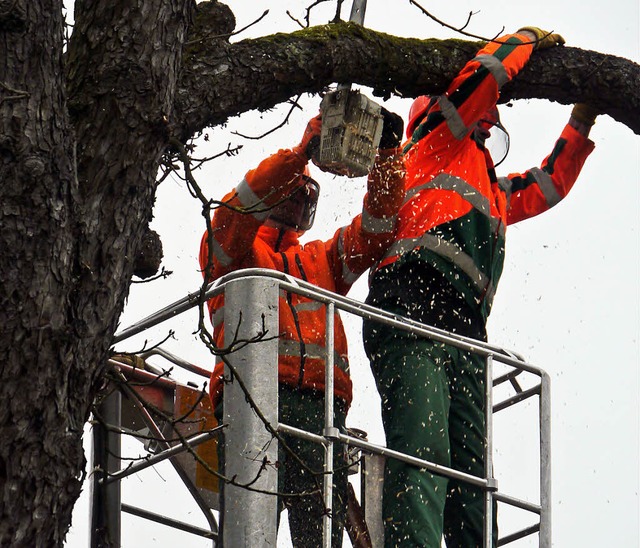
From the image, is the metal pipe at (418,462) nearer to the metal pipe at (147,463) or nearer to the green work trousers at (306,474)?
the green work trousers at (306,474)

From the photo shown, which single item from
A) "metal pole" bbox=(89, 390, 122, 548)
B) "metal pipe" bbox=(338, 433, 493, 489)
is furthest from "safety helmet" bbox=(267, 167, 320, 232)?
"metal pipe" bbox=(338, 433, 493, 489)

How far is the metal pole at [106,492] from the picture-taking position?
7.09 metres

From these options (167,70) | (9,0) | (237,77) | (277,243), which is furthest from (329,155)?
(9,0)

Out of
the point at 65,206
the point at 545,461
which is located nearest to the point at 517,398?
the point at 545,461

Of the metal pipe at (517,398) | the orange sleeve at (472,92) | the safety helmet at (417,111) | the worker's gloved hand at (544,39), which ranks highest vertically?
the worker's gloved hand at (544,39)

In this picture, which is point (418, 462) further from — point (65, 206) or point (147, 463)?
point (65, 206)

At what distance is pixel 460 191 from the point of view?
7859mm

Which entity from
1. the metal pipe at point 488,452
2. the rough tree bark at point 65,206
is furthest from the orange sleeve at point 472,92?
the rough tree bark at point 65,206

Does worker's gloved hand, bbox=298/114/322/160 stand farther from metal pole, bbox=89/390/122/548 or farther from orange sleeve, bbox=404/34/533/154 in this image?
metal pole, bbox=89/390/122/548

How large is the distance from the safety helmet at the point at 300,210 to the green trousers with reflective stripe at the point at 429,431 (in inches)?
31.5

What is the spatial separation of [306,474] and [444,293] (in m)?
1.08

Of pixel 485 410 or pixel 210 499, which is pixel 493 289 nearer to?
pixel 485 410

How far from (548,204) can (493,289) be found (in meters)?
1.07

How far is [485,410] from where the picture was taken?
6.93 m
